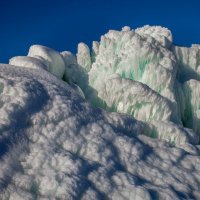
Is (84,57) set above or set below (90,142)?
above

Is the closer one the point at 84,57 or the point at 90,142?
the point at 90,142

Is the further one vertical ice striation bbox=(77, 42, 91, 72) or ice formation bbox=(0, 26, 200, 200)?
vertical ice striation bbox=(77, 42, 91, 72)

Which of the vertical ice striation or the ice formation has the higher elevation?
the vertical ice striation

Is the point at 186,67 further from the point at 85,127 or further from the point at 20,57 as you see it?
the point at 85,127

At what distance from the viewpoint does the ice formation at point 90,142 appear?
397 cm

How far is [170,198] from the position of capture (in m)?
4.27

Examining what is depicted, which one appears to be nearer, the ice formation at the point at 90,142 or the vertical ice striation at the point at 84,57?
the ice formation at the point at 90,142

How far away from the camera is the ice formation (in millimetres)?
3971

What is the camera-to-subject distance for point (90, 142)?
4.71 m

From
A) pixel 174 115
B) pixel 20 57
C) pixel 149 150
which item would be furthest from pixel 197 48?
pixel 149 150

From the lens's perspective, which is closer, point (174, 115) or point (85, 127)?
point (85, 127)

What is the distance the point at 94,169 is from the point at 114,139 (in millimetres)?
796

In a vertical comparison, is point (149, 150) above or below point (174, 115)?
below

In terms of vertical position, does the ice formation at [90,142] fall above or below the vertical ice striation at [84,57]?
below
